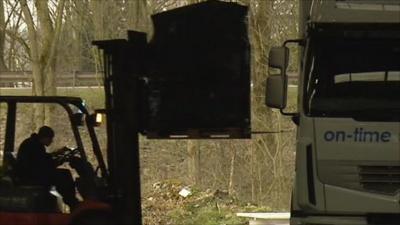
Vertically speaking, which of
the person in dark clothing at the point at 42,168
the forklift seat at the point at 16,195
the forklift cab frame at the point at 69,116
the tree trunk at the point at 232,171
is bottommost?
the tree trunk at the point at 232,171

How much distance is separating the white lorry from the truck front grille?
0.04ft

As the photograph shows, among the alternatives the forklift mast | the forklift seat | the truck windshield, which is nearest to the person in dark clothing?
the forklift seat

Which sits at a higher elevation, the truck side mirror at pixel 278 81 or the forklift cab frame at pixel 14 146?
the truck side mirror at pixel 278 81

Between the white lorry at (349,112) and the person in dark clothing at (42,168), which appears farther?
the person in dark clothing at (42,168)

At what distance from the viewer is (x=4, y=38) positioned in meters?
19.9

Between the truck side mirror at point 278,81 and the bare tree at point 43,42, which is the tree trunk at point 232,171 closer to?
the bare tree at point 43,42

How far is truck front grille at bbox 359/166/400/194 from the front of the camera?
756cm

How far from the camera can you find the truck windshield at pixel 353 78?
297 inches

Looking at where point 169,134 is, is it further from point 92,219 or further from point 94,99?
point 94,99

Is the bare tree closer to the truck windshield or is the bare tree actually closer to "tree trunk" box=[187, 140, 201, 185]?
"tree trunk" box=[187, 140, 201, 185]

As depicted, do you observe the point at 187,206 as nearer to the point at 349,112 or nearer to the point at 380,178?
the point at 380,178

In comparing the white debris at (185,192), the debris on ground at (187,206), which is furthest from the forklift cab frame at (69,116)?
the white debris at (185,192)

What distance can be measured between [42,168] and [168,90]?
1670 mm

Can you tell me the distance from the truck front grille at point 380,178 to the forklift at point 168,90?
4.66 ft
